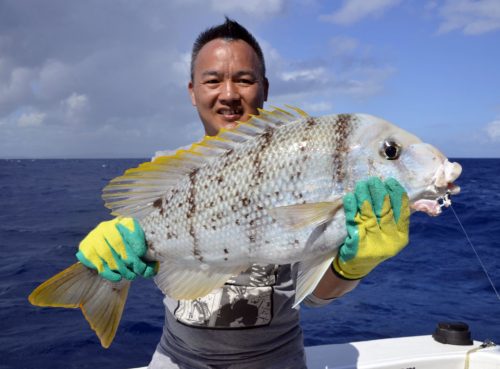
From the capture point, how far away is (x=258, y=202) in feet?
7.39

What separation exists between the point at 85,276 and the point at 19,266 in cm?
946

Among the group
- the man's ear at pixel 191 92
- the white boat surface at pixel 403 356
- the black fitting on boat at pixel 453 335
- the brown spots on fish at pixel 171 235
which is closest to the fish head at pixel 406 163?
the brown spots on fish at pixel 171 235

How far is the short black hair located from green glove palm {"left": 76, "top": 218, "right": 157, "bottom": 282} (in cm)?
153

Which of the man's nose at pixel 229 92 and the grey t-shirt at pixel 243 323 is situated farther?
the man's nose at pixel 229 92

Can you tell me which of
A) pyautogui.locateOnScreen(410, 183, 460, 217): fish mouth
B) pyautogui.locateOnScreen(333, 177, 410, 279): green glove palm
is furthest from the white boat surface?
pyautogui.locateOnScreen(410, 183, 460, 217): fish mouth

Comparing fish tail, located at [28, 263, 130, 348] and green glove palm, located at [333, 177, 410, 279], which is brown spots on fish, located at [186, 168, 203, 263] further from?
green glove palm, located at [333, 177, 410, 279]

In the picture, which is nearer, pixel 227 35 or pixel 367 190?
pixel 367 190

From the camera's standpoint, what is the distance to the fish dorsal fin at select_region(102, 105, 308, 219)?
246cm

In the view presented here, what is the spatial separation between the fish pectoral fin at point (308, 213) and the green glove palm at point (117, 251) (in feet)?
2.61

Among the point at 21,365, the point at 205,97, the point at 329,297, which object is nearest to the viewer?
the point at 329,297

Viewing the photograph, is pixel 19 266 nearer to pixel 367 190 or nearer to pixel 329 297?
pixel 329 297

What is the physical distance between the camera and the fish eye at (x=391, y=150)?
7.37ft

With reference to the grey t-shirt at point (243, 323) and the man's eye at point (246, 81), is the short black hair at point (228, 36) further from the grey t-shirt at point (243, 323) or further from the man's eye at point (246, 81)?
the grey t-shirt at point (243, 323)

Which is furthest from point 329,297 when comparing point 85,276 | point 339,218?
point 85,276
